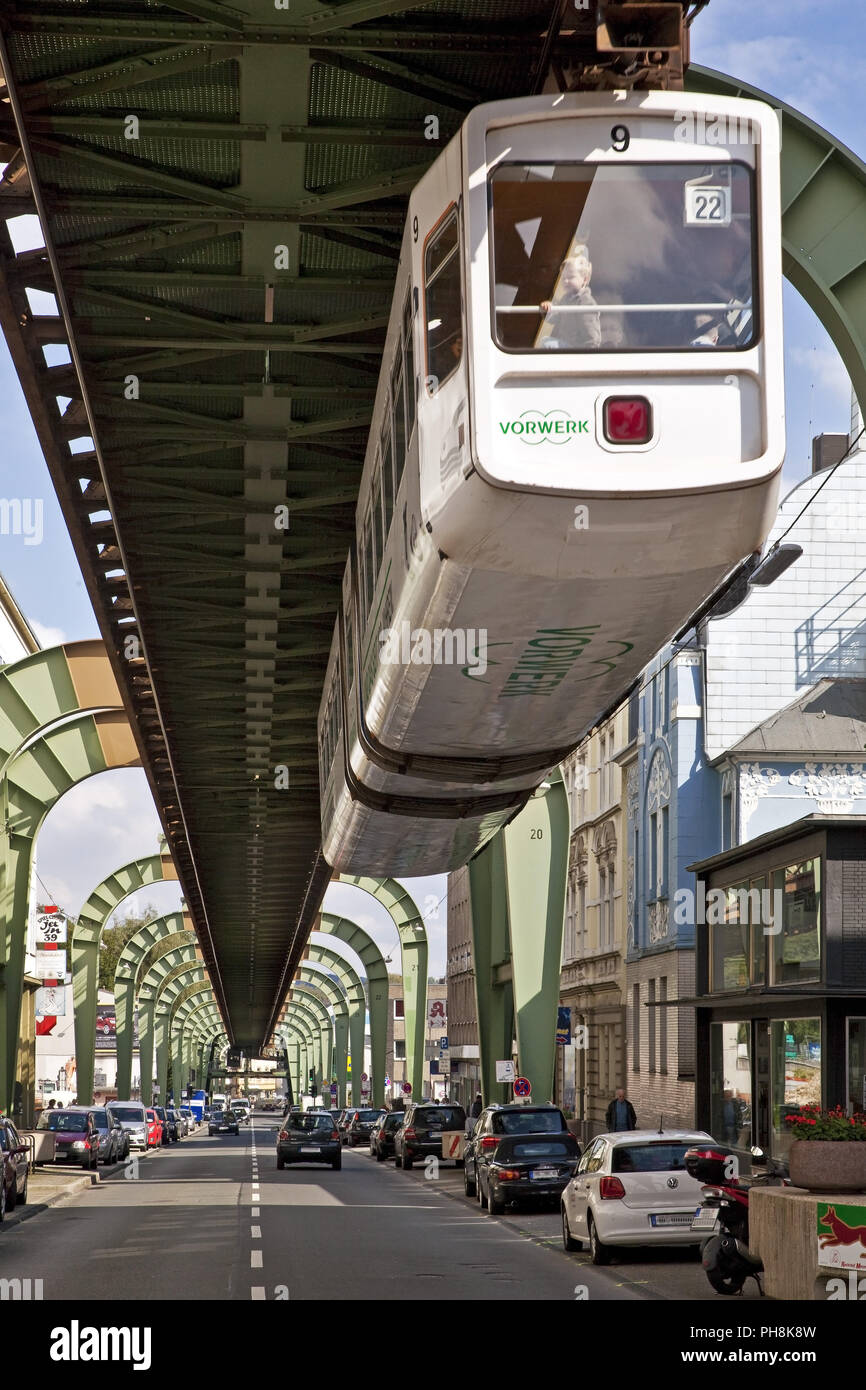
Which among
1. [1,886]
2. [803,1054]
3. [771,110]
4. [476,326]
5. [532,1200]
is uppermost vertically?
[771,110]

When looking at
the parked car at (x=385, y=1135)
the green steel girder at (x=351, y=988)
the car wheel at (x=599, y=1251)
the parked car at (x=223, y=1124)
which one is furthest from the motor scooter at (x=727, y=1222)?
the parked car at (x=223, y=1124)

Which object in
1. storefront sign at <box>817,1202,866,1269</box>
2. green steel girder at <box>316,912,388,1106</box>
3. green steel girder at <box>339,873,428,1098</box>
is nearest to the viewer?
storefront sign at <box>817,1202,866,1269</box>

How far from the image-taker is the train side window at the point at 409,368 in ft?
37.2

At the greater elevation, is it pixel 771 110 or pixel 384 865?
pixel 771 110

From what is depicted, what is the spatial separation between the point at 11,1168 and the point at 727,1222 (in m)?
14.1

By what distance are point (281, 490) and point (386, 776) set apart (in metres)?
3.41

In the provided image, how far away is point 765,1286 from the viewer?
15211mm

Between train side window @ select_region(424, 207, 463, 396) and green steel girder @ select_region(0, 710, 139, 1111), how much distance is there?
23.2m

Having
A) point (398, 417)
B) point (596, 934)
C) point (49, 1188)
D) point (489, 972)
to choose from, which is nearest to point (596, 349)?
point (398, 417)

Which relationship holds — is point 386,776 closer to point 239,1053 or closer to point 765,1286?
point 765,1286

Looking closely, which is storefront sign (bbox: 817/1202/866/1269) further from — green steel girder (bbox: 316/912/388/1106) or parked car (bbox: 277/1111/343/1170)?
green steel girder (bbox: 316/912/388/1106)

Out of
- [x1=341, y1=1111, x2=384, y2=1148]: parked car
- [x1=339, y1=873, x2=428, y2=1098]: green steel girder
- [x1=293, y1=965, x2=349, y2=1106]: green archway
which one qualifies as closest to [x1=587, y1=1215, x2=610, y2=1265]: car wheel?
[x1=339, y1=873, x2=428, y2=1098]: green steel girder

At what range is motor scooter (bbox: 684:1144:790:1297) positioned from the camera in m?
15.3
